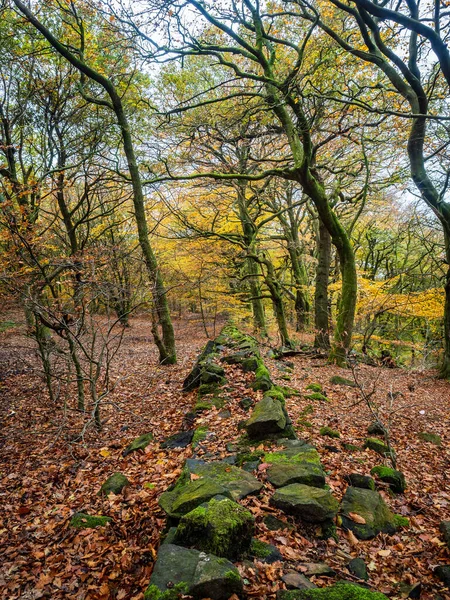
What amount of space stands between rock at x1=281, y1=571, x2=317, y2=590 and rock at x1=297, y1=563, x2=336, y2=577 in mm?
97

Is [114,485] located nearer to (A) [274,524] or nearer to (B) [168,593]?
(A) [274,524]

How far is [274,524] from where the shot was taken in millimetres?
2826

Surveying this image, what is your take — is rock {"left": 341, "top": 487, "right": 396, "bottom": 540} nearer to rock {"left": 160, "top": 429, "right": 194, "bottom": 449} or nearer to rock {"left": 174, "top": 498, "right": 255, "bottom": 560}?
rock {"left": 174, "top": 498, "right": 255, "bottom": 560}

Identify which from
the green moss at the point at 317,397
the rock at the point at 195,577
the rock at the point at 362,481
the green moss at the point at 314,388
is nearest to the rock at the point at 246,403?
the green moss at the point at 317,397

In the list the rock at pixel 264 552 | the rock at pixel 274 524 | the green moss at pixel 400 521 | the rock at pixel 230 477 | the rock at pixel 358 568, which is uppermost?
the rock at pixel 230 477

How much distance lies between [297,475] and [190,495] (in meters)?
1.19

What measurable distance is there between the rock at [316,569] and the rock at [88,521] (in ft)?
6.83

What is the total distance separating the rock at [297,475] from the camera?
11.0ft

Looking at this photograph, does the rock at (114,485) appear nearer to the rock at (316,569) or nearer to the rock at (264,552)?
the rock at (264,552)

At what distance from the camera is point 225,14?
7.51 metres

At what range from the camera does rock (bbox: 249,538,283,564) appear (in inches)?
95.0

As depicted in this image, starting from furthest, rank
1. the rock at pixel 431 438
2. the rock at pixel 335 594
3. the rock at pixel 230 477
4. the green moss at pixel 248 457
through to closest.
A: the rock at pixel 431 438 → the green moss at pixel 248 457 → the rock at pixel 230 477 → the rock at pixel 335 594

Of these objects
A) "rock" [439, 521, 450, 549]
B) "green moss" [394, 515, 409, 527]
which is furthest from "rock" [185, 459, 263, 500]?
"rock" [439, 521, 450, 549]

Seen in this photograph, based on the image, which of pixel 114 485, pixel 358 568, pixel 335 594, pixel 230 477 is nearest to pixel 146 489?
pixel 114 485
